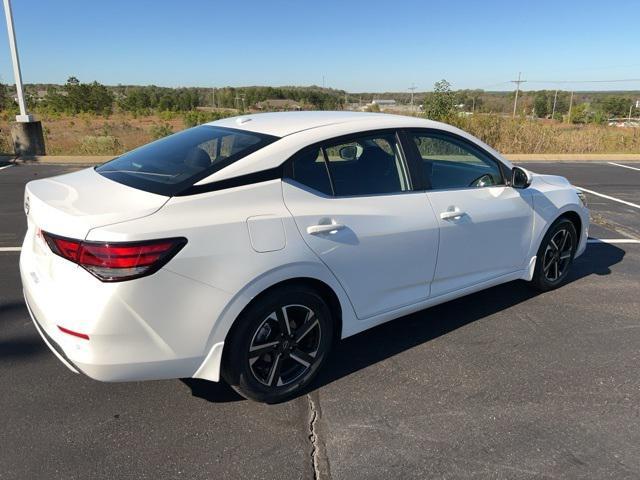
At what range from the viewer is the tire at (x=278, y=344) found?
2623mm

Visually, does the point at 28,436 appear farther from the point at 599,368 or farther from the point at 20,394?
the point at 599,368

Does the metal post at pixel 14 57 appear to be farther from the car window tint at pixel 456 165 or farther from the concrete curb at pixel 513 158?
the car window tint at pixel 456 165

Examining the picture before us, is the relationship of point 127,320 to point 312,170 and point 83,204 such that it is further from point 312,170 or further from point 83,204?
point 312,170

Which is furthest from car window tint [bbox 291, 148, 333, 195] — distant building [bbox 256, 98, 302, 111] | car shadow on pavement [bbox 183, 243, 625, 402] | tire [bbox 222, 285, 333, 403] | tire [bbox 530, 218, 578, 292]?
distant building [bbox 256, 98, 302, 111]

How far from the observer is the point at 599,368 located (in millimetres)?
3350

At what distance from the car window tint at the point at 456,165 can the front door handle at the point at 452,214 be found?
0.21 m

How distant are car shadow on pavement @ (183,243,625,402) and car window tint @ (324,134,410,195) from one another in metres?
1.16

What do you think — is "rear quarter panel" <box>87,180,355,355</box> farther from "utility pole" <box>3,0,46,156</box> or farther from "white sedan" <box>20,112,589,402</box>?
"utility pole" <box>3,0,46,156</box>

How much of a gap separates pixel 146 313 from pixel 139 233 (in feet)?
1.24

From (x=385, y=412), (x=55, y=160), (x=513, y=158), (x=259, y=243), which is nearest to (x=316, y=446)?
(x=385, y=412)

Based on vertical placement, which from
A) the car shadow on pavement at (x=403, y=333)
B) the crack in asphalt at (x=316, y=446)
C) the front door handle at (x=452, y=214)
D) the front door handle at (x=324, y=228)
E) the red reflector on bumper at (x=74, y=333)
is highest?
the front door handle at (x=324, y=228)

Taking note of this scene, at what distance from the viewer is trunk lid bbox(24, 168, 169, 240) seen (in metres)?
2.30

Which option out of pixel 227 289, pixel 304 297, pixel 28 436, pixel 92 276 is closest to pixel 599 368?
pixel 304 297

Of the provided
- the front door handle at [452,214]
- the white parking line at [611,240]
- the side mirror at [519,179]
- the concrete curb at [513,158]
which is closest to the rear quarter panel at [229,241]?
the front door handle at [452,214]
